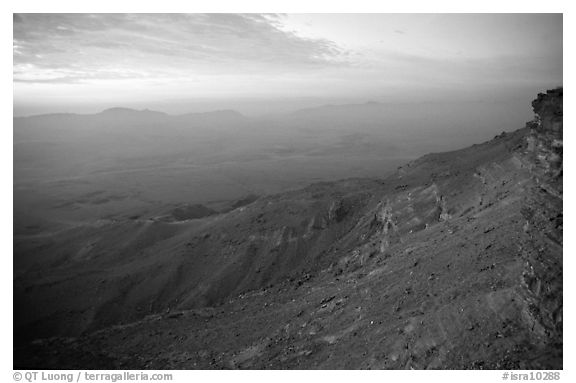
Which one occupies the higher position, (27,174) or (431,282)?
(431,282)

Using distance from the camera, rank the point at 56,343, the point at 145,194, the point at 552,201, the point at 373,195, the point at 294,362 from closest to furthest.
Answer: the point at 552,201 < the point at 294,362 < the point at 56,343 < the point at 373,195 < the point at 145,194

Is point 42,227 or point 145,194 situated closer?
point 42,227

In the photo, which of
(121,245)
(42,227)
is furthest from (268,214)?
(42,227)

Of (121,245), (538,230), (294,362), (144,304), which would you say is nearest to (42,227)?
(121,245)

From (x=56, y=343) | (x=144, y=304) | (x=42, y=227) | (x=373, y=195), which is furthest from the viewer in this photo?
(x=42, y=227)

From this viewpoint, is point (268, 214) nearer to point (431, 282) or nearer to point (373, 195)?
point (373, 195)

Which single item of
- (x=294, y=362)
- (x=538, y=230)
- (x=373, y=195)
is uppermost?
(x=538, y=230)
